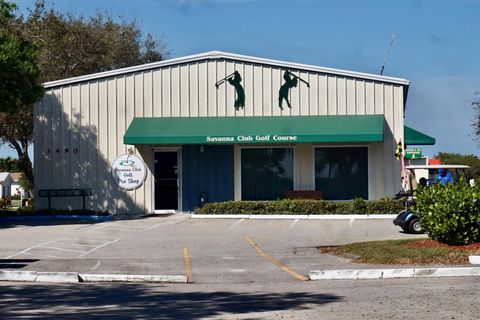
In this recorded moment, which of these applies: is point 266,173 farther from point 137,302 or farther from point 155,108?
point 137,302

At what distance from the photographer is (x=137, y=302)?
10.2m

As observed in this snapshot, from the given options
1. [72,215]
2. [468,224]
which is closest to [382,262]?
[468,224]

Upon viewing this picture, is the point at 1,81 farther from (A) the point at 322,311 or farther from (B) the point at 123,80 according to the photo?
(A) the point at 322,311

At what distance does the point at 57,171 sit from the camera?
27453 millimetres

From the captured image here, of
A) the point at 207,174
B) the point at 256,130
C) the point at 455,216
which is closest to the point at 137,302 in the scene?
the point at 455,216

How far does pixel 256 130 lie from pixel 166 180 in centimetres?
405

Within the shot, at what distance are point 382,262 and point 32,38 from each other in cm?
2427

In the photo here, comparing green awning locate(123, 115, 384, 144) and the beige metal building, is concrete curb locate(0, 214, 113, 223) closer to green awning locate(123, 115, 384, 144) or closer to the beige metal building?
the beige metal building

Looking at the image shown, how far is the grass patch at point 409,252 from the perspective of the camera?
1376 centimetres

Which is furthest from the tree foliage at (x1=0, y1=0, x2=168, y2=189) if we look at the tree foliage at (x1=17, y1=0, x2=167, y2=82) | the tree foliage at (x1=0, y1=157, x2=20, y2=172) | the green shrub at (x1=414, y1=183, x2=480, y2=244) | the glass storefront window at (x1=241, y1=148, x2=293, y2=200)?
the tree foliage at (x1=0, y1=157, x2=20, y2=172)

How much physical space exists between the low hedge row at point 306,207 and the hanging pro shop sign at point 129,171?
3.41 m

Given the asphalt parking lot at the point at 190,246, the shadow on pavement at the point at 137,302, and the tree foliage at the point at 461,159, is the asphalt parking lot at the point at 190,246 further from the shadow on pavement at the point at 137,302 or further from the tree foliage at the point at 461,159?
the tree foliage at the point at 461,159

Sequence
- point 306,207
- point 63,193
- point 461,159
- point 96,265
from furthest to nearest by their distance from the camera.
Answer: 1. point 461,159
2. point 63,193
3. point 306,207
4. point 96,265

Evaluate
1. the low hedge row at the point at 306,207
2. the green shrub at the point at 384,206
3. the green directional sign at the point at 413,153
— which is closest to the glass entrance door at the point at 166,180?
the low hedge row at the point at 306,207
